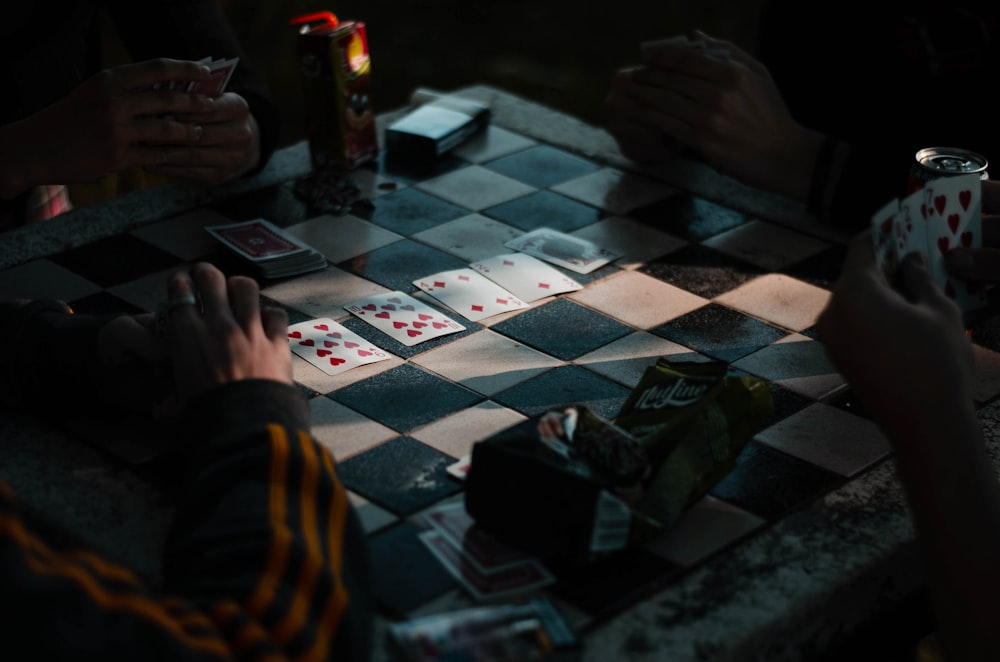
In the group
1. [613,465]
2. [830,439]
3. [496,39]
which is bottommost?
[496,39]

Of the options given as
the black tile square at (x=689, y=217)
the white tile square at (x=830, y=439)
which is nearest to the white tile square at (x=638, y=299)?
the black tile square at (x=689, y=217)

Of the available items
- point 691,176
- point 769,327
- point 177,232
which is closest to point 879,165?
point 691,176

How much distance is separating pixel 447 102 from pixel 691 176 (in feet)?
2.12

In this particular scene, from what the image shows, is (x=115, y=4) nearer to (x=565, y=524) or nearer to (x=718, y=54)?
(x=718, y=54)

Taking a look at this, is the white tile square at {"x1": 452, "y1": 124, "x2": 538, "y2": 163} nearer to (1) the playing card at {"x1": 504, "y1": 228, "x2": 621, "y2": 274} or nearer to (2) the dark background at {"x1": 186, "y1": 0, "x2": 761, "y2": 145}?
(1) the playing card at {"x1": 504, "y1": 228, "x2": 621, "y2": 274}

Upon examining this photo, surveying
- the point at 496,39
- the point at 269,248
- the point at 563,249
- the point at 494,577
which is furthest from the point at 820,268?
the point at 496,39

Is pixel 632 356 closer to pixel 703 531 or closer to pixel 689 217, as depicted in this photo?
pixel 703 531

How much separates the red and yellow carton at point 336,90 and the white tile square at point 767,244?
2.73 feet

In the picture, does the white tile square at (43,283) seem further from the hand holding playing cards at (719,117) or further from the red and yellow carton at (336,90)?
the hand holding playing cards at (719,117)

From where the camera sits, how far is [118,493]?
4.80 ft

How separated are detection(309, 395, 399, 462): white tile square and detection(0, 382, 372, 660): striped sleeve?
0.26 metres

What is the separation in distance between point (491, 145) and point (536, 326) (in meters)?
0.89

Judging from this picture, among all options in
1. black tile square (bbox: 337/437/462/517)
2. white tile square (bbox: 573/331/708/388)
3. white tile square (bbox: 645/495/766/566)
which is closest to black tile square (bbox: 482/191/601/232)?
white tile square (bbox: 573/331/708/388)

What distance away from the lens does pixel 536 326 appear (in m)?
1.92
